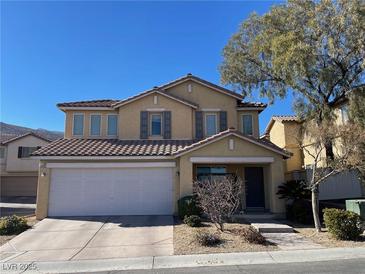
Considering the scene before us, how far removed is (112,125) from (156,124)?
2.92 m

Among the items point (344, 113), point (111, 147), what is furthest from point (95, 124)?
point (344, 113)

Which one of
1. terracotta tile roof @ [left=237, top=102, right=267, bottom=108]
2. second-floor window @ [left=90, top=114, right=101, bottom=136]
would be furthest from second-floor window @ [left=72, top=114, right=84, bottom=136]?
terracotta tile roof @ [left=237, top=102, right=267, bottom=108]

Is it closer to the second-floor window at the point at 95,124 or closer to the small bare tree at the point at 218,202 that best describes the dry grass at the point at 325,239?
the small bare tree at the point at 218,202

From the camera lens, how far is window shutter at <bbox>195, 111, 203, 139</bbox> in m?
20.0

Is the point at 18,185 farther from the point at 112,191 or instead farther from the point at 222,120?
the point at 222,120

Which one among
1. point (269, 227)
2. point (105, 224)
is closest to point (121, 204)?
point (105, 224)

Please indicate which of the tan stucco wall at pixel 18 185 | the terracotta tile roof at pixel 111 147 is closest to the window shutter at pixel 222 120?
the terracotta tile roof at pixel 111 147

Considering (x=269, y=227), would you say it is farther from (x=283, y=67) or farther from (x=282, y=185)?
(x=283, y=67)

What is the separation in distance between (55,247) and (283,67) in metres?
14.2

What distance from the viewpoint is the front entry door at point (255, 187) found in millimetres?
18406

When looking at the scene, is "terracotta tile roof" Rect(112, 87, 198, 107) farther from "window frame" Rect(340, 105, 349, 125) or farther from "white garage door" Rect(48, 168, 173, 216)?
"window frame" Rect(340, 105, 349, 125)

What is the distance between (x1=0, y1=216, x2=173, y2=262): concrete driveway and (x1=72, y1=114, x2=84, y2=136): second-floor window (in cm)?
603

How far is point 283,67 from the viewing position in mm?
17141

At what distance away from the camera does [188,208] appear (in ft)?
50.8
